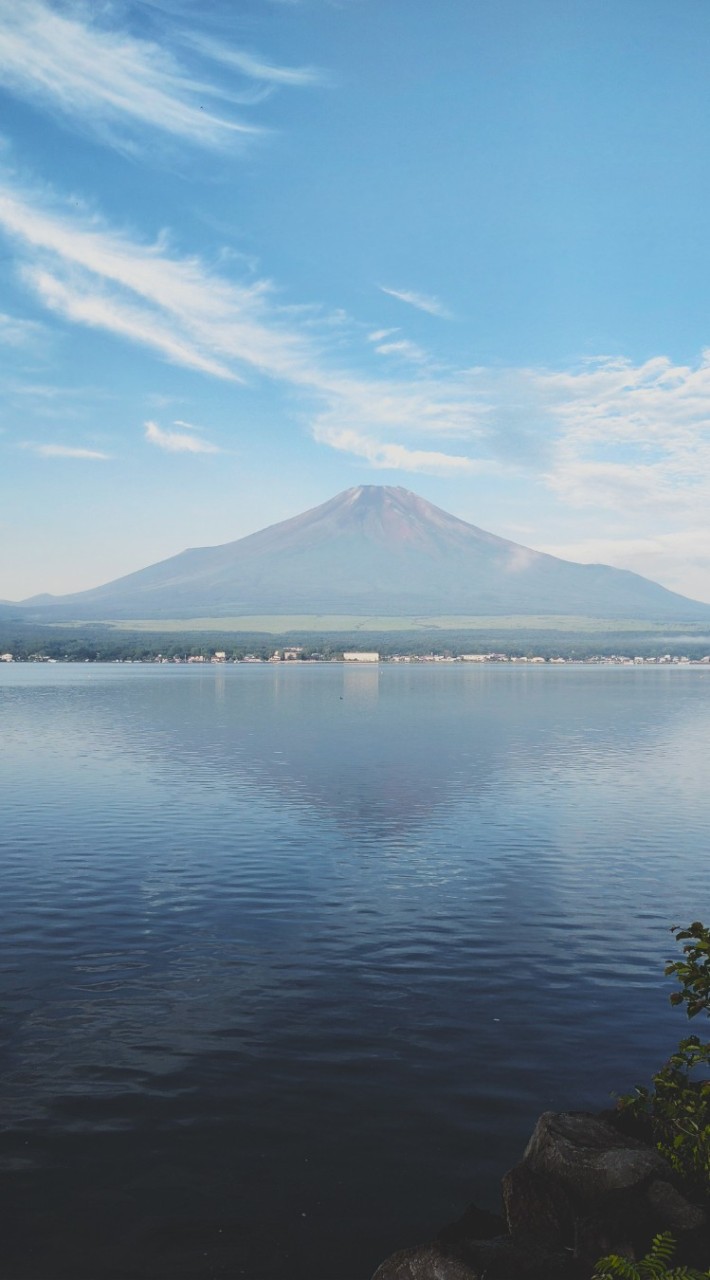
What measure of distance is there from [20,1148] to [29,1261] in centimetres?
192

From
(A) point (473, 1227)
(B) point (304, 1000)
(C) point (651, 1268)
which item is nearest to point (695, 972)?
(C) point (651, 1268)

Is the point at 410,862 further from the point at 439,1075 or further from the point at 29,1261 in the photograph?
the point at 29,1261

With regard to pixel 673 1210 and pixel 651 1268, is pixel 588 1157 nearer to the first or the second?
pixel 673 1210

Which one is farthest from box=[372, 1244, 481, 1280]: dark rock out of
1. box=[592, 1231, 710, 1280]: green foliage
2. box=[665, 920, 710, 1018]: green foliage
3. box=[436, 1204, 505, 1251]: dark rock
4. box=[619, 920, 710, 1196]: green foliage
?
box=[665, 920, 710, 1018]: green foliage

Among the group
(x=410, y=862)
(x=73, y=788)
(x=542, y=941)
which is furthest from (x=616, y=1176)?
(x=73, y=788)

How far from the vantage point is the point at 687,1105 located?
8.38 m

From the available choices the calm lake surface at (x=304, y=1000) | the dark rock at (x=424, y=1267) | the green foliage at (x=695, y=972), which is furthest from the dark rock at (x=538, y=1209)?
the green foliage at (x=695, y=972)

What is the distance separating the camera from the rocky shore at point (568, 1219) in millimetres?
7117

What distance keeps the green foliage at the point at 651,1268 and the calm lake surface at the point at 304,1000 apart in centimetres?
288

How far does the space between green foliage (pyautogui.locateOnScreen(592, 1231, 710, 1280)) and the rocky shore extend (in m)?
0.37

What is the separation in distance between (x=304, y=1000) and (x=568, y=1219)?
7.81 metres

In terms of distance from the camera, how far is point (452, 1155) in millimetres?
10484

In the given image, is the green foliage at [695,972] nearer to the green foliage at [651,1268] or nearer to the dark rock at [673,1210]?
the dark rock at [673,1210]

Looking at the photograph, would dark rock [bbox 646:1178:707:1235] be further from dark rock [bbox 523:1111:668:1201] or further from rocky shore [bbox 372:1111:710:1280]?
dark rock [bbox 523:1111:668:1201]
